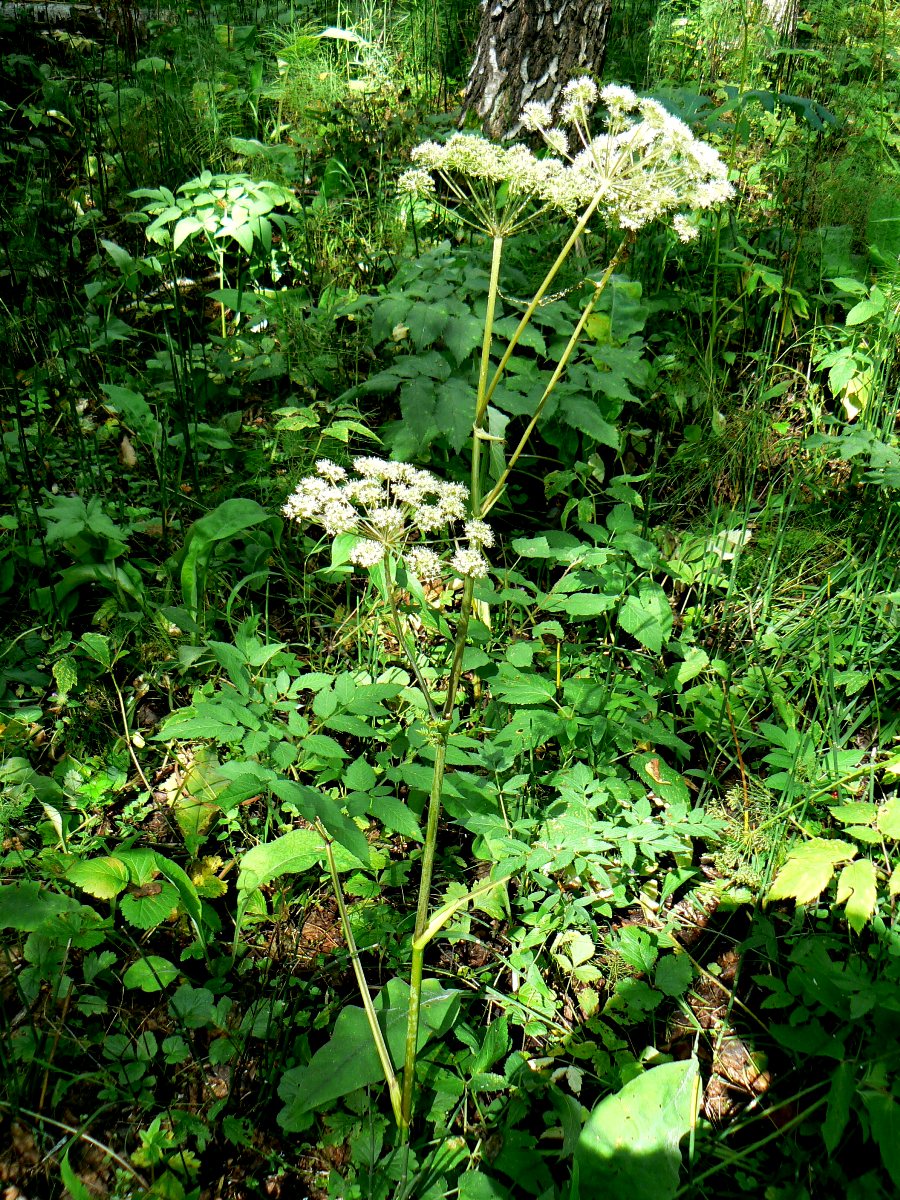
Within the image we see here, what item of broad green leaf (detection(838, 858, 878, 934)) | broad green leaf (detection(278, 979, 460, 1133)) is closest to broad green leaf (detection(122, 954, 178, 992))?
broad green leaf (detection(278, 979, 460, 1133))

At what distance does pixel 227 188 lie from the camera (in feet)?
10.6

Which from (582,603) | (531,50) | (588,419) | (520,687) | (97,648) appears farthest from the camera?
(531,50)

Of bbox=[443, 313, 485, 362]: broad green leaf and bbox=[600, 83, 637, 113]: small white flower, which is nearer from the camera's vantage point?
bbox=[600, 83, 637, 113]: small white flower

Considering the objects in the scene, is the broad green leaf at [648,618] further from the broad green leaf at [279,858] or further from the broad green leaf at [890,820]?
the broad green leaf at [279,858]

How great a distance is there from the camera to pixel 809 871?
5.64 ft

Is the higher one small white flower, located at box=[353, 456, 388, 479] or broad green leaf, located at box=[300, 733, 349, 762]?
small white flower, located at box=[353, 456, 388, 479]

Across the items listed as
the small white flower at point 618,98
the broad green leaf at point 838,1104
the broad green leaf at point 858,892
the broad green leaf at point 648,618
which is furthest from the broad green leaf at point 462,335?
the broad green leaf at point 838,1104

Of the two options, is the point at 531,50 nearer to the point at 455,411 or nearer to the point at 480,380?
the point at 455,411

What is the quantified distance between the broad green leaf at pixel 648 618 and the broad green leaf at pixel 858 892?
2.21 ft

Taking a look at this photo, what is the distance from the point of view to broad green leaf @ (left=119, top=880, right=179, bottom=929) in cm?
164

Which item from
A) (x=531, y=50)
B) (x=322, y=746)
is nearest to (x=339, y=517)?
(x=322, y=746)

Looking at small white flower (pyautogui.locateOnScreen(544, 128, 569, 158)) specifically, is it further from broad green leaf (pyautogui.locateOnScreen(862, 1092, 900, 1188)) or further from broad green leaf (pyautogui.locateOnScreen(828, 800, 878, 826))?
broad green leaf (pyautogui.locateOnScreen(862, 1092, 900, 1188))

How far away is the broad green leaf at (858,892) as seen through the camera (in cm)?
164

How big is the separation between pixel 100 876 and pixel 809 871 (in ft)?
4.67
